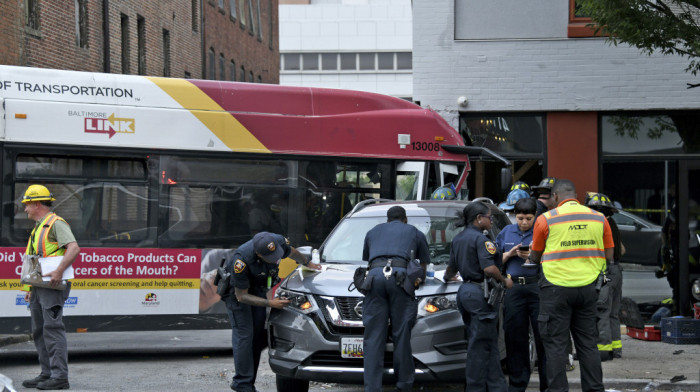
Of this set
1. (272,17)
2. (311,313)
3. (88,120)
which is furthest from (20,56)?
(272,17)

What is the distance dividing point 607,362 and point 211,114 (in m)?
5.40

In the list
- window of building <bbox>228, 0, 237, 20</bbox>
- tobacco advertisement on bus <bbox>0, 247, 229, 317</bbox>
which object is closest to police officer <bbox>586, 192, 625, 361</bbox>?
tobacco advertisement on bus <bbox>0, 247, 229, 317</bbox>

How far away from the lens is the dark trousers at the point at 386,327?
777cm

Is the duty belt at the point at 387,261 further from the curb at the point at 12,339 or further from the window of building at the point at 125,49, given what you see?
the window of building at the point at 125,49

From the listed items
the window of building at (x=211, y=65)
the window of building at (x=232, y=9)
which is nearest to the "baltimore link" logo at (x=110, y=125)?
the window of building at (x=211, y=65)

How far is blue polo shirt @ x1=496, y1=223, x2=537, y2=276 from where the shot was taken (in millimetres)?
8453

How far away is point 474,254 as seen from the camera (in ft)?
26.1

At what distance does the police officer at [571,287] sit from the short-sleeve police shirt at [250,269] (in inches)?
89.6

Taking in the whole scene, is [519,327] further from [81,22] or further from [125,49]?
[125,49]

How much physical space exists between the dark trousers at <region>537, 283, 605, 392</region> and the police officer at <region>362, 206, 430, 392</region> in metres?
1.10

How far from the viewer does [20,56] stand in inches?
768

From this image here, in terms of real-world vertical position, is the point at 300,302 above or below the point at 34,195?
below

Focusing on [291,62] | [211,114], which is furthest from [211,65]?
[291,62]

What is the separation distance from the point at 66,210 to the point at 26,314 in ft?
4.07
